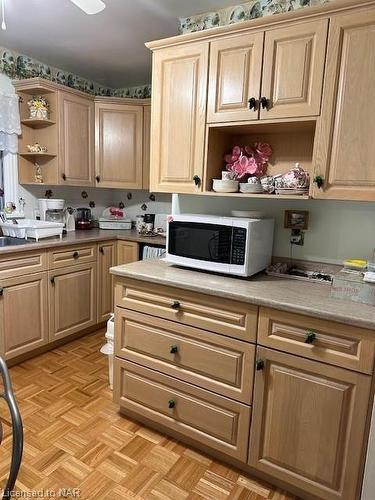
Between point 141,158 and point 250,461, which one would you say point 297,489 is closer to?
point 250,461

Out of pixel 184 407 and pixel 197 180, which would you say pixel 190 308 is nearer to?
pixel 184 407

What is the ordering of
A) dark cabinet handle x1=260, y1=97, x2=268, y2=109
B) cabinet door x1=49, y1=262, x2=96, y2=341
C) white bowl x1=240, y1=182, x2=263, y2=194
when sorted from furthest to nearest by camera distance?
cabinet door x1=49, y1=262, x2=96, y2=341 < white bowl x1=240, y1=182, x2=263, y2=194 < dark cabinet handle x1=260, y1=97, x2=268, y2=109

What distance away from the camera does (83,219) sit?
11.5 feet

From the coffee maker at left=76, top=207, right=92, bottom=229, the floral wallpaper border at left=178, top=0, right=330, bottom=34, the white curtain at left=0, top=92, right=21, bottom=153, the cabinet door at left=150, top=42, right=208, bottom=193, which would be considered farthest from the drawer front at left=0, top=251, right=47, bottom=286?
the floral wallpaper border at left=178, top=0, right=330, bottom=34

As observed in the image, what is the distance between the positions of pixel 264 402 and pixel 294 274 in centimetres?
69

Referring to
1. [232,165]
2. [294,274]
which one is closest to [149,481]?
[294,274]

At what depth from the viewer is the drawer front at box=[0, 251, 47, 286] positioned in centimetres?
235

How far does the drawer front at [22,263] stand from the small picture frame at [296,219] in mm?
1783

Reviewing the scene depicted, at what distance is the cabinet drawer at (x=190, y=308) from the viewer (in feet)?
5.10

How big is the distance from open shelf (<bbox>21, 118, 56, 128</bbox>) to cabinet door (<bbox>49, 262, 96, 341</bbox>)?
4.14ft

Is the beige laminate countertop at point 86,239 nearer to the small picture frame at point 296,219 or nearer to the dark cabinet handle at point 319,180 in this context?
the small picture frame at point 296,219

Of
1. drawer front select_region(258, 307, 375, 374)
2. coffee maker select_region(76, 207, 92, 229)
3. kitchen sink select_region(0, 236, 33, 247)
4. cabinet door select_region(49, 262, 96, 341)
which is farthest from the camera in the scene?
coffee maker select_region(76, 207, 92, 229)

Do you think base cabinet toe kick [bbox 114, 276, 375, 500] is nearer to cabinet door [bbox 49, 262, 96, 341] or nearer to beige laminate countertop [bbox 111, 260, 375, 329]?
beige laminate countertop [bbox 111, 260, 375, 329]

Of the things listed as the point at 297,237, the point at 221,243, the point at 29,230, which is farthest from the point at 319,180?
the point at 29,230
